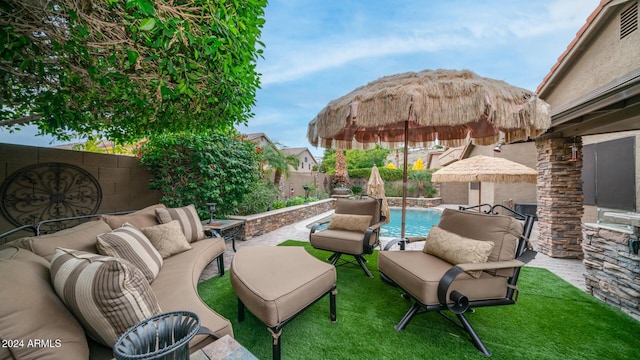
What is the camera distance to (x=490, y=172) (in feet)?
17.0

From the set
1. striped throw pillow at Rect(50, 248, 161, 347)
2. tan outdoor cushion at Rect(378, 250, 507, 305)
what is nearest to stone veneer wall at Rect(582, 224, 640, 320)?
tan outdoor cushion at Rect(378, 250, 507, 305)

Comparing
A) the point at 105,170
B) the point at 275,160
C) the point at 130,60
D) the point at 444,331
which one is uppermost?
the point at 130,60

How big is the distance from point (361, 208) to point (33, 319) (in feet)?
12.5

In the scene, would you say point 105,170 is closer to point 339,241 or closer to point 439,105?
point 339,241

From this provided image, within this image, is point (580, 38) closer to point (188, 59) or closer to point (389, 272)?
point (389, 272)

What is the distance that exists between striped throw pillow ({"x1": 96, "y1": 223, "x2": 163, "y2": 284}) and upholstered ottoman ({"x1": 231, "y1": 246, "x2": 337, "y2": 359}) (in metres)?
0.75

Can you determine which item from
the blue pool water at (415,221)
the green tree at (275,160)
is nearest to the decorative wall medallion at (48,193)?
the green tree at (275,160)

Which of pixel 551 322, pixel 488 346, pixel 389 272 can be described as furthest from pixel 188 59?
pixel 551 322

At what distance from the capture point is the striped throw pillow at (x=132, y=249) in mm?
2051

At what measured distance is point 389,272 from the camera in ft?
8.72

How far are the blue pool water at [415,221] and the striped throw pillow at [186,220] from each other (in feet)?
20.9

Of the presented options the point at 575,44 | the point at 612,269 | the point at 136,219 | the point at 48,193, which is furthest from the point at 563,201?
the point at 48,193

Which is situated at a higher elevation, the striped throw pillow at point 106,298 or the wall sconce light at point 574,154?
the wall sconce light at point 574,154

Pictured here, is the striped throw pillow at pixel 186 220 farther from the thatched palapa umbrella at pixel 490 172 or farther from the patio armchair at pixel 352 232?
the thatched palapa umbrella at pixel 490 172
